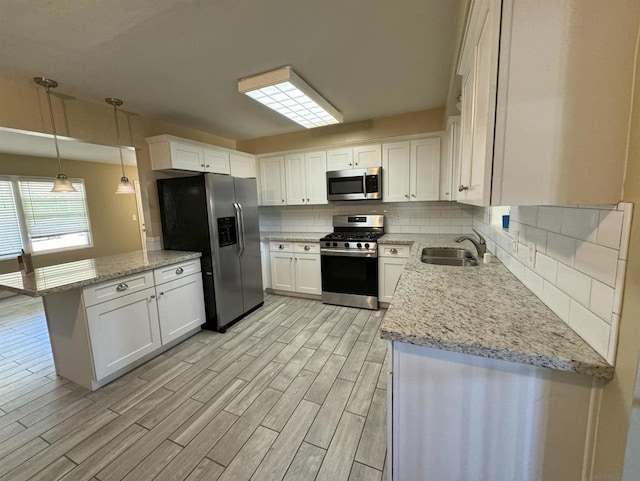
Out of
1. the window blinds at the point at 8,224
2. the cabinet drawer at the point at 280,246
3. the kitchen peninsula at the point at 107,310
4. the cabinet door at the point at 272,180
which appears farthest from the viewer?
the window blinds at the point at 8,224

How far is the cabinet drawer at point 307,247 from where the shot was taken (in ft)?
12.0

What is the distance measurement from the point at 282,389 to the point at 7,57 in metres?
2.97

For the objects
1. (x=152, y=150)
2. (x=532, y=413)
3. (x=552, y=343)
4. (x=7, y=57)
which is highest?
(x=7, y=57)

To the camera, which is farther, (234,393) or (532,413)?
(234,393)

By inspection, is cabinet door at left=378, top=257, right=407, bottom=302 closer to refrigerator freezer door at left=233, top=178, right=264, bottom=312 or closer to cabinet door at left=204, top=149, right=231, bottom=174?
refrigerator freezer door at left=233, top=178, right=264, bottom=312

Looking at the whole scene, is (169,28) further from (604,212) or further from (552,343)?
(552,343)

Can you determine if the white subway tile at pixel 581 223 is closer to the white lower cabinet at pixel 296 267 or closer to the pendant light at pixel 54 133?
the white lower cabinet at pixel 296 267

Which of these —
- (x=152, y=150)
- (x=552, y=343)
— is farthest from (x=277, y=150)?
(x=552, y=343)

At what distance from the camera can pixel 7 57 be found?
1.76 meters

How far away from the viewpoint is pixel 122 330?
7.23ft

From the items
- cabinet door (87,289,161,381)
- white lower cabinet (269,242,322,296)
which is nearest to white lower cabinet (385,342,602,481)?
cabinet door (87,289,161,381)

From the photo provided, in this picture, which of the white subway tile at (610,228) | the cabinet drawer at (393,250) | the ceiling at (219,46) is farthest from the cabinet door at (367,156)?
the white subway tile at (610,228)

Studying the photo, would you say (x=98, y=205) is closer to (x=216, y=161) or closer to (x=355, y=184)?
(x=216, y=161)

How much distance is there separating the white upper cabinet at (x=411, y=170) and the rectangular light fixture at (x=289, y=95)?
86 cm
